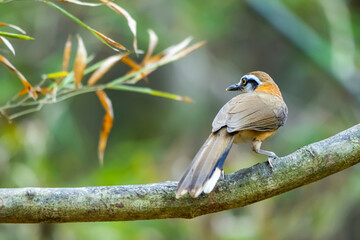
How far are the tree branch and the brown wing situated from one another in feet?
2.08

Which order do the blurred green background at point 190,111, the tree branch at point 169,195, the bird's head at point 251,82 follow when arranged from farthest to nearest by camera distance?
1. the blurred green background at point 190,111
2. the bird's head at point 251,82
3. the tree branch at point 169,195

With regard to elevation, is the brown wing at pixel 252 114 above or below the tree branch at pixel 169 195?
above

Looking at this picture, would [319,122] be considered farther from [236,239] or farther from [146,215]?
[146,215]

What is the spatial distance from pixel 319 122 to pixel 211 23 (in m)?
2.33

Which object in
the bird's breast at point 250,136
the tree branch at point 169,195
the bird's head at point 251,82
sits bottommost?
the tree branch at point 169,195

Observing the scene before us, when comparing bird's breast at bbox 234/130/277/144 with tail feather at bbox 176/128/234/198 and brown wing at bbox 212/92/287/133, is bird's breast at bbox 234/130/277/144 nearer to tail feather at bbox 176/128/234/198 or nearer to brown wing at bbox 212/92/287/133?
brown wing at bbox 212/92/287/133

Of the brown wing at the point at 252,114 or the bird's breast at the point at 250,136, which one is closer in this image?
the brown wing at the point at 252,114

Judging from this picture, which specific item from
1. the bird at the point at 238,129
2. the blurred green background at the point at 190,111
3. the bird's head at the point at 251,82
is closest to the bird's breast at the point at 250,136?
the bird at the point at 238,129

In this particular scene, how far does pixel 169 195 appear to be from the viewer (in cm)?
233

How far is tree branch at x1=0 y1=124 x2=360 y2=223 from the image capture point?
221 cm

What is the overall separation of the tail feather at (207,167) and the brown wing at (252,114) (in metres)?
0.09

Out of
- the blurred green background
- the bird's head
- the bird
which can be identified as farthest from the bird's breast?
the blurred green background

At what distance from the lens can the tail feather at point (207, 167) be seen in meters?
2.33

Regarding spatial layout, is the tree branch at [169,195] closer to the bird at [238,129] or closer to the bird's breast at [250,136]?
the bird at [238,129]
